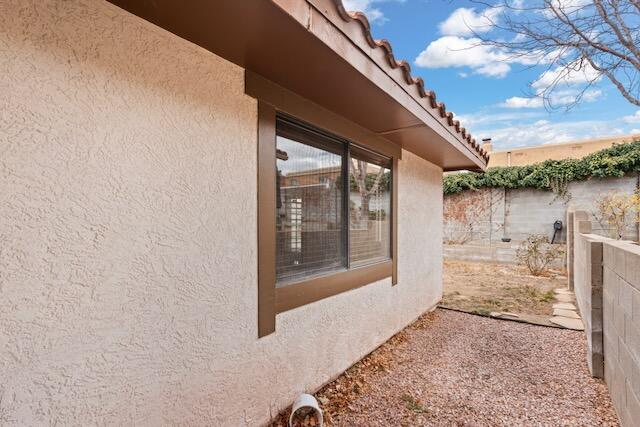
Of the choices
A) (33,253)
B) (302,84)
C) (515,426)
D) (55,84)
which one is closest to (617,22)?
(302,84)

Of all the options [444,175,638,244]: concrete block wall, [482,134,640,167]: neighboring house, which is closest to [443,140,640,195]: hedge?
[444,175,638,244]: concrete block wall

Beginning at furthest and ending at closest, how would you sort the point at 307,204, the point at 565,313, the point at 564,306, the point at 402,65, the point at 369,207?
the point at 564,306 → the point at 565,313 → the point at 369,207 → the point at 307,204 → the point at 402,65

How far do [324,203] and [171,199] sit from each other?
1.99m

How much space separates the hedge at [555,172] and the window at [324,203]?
11.6 meters

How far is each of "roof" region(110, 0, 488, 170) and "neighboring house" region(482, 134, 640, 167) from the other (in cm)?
1633

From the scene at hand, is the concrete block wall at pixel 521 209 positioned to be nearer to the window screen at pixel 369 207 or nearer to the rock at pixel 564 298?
the rock at pixel 564 298

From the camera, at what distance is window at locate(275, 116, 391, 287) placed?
335 cm

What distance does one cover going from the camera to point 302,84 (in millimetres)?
3008

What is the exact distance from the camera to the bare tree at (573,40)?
467 centimetres

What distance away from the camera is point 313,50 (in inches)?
91.2

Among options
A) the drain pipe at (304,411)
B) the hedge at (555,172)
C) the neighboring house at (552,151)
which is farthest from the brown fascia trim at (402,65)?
the neighboring house at (552,151)

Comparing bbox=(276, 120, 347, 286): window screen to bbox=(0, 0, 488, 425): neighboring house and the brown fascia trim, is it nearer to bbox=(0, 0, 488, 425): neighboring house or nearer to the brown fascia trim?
bbox=(0, 0, 488, 425): neighboring house

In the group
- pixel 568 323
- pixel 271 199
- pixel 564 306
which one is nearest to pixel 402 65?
pixel 271 199

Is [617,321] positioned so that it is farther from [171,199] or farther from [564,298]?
[564,298]
